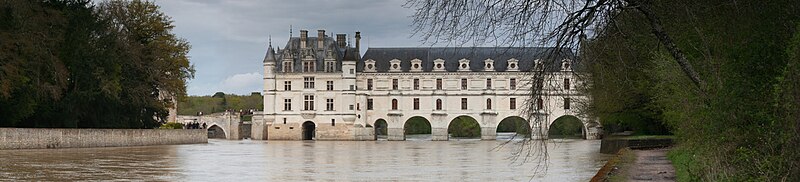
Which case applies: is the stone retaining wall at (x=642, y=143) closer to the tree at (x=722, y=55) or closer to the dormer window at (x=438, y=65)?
the tree at (x=722, y=55)

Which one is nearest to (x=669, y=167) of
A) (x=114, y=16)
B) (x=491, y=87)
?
(x=114, y=16)

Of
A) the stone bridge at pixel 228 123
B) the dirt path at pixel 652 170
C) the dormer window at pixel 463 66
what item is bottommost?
the dirt path at pixel 652 170

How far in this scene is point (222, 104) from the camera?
97812mm

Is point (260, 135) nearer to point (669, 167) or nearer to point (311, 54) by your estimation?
point (311, 54)

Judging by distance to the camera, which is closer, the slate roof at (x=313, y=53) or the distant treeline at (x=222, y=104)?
the slate roof at (x=313, y=53)

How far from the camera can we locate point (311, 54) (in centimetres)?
6206

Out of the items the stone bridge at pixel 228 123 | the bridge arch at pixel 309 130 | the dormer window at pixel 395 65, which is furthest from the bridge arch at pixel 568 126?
the stone bridge at pixel 228 123

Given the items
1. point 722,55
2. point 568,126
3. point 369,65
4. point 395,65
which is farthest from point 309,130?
point 722,55

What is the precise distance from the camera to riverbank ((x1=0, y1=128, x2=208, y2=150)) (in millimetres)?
29928

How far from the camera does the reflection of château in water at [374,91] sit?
61.1 m

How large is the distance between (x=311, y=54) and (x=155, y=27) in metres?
18.2

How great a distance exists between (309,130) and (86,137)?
1204 inches

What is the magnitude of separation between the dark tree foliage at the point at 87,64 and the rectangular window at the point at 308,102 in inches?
609

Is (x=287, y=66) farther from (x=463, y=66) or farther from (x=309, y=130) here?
(x=463, y=66)
